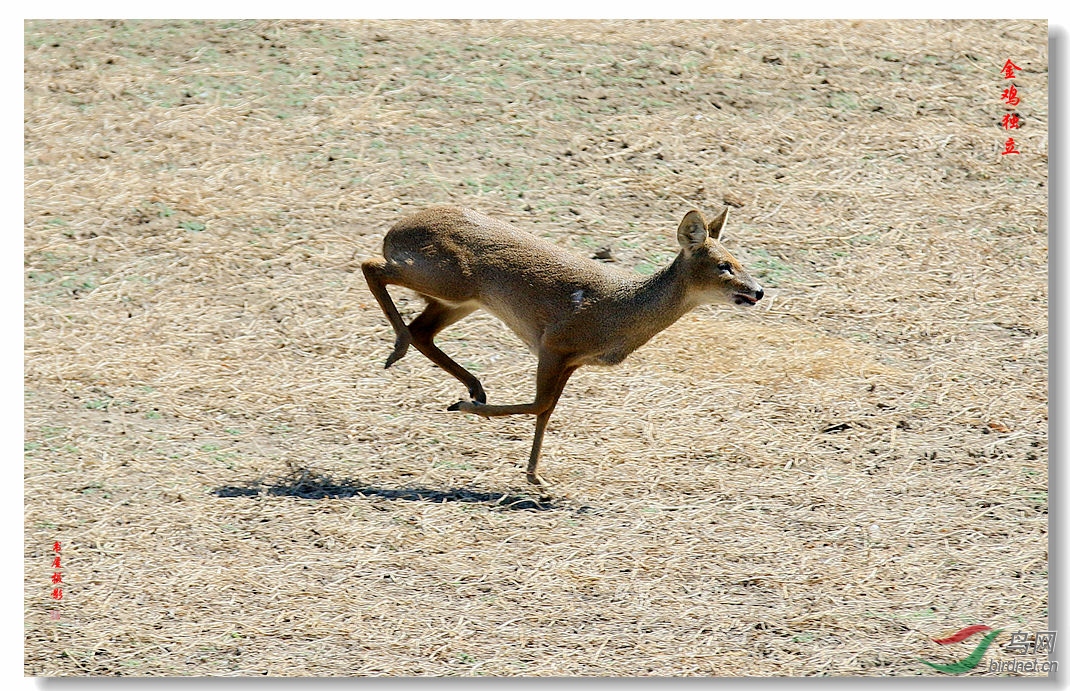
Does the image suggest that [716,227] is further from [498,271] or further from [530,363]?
[530,363]

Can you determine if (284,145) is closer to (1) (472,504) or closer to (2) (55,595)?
(1) (472,504)

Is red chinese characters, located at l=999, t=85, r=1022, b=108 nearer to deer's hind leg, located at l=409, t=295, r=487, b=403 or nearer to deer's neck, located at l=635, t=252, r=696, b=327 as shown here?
deer's neck, located at l=635, t=252, r=696, b=327

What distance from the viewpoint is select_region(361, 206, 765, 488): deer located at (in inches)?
305

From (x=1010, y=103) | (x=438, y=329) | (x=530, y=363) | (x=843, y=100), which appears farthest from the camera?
(x=1010, y=103)

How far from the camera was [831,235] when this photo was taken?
1141 centimetres

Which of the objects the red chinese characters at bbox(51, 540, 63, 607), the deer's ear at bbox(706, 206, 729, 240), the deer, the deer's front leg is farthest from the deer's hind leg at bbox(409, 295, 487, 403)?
the red chinese characters at bbox(51, 540, 63, 607)

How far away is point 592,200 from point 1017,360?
3.55 m

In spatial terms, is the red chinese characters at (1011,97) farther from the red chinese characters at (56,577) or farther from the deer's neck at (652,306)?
the red chinese characters at (56,577)

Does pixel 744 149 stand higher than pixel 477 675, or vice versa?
pixel 744 149

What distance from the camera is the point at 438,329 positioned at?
27.2ft

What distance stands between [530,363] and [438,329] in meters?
1.54

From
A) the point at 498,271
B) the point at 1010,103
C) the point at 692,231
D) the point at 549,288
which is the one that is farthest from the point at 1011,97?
the point at 498,271

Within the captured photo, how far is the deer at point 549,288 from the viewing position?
25.4ft

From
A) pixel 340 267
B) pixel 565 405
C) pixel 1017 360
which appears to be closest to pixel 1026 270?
pixel 1017 360
